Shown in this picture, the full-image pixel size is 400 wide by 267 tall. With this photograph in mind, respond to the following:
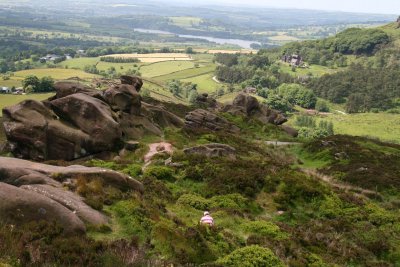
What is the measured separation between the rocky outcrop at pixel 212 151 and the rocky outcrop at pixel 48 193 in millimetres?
16027

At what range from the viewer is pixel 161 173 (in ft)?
106

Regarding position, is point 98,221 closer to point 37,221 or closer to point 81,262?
point 37,221

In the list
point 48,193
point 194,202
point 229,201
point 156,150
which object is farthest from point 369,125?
point 48,193

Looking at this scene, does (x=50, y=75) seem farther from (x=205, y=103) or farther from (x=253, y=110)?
(x=253, y=110)

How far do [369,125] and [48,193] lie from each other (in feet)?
438

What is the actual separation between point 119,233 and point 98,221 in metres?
1.06

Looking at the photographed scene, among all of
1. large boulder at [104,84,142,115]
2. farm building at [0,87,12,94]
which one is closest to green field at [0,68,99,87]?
farm building at [0,87,12,94]

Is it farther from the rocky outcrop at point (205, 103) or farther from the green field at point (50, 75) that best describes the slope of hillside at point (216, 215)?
the green field at point (50, 75)

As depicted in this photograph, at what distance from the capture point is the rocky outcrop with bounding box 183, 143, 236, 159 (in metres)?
40.4

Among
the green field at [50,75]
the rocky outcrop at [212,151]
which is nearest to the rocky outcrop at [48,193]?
the rocky outcrop at [212,151]

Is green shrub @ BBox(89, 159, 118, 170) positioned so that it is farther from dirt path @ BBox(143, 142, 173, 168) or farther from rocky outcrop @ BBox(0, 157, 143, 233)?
rocky outcrop @ BBox(0, 157, 143, 233)

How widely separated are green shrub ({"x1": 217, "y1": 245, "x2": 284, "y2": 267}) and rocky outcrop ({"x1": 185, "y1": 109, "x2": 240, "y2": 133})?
4191 centimetres

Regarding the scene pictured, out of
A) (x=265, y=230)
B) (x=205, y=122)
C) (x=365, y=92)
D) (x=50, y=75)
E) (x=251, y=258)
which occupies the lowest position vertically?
(x=365, y=92)

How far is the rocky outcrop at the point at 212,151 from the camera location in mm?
40428
